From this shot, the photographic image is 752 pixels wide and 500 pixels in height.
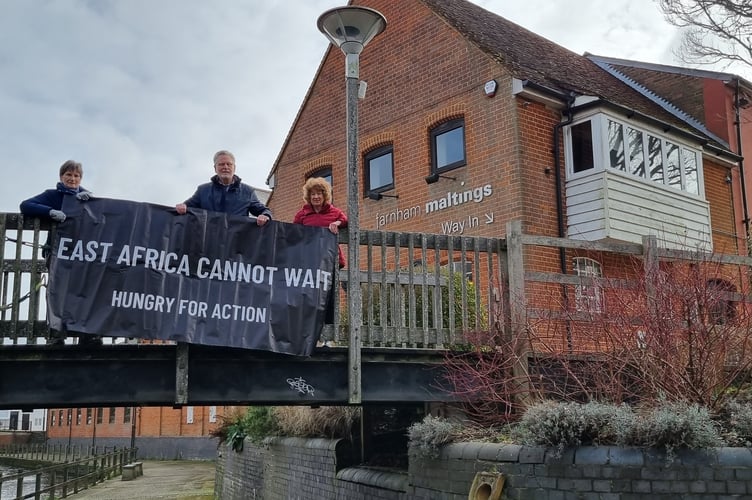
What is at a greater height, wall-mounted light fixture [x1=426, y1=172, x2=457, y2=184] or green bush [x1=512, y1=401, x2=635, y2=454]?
wall-mounted light fixture [x1=426, y1=172, x2=457, y2=184]

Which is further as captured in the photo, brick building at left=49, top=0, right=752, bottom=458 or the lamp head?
brick building at left=49, top=0, right=752, bottom=458

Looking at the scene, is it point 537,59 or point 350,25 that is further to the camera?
point 537,59

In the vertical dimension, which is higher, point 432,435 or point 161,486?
point 432,435

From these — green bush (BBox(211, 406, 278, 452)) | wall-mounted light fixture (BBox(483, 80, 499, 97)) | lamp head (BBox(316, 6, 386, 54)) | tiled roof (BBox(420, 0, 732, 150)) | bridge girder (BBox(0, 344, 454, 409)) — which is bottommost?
green bush (BBox(211, 406, 278, 452))

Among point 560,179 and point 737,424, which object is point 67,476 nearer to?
point 560,179

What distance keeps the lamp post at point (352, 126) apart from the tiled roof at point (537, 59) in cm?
781

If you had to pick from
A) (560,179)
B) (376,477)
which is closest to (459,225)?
(560,179)

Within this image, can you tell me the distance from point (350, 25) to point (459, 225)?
8473 millimetres

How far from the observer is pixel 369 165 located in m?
19.2

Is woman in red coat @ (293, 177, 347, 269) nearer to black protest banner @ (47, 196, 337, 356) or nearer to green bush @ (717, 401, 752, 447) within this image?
black protest banner @ (47, 196, 337, 356)

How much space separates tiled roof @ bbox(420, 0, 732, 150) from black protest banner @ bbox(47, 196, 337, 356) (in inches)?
355

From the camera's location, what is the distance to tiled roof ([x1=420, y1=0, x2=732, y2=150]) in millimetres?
16484

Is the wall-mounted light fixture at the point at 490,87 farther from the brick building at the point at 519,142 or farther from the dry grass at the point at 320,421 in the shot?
the dry grass at the point at 320,421

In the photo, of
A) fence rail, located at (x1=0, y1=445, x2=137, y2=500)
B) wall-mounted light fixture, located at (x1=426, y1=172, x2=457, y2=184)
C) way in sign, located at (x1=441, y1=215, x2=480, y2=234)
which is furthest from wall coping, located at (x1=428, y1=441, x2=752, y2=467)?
fence rail, located at (x1=0, y1=445, x2=137, y2=500)
